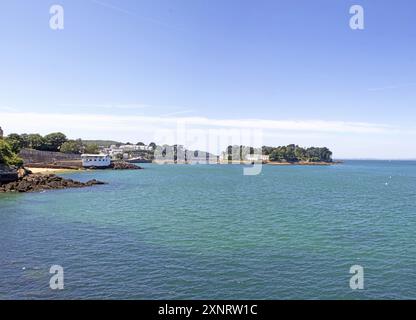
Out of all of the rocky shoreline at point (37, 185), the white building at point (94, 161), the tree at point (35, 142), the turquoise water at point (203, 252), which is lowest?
the turquoise water at point (203, 252)

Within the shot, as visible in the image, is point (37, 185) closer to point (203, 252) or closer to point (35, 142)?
point (203, 252)

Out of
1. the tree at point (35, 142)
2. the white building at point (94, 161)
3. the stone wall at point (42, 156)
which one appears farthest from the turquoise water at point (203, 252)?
the tree at point (35, 142)

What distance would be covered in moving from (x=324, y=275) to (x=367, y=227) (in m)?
21.2

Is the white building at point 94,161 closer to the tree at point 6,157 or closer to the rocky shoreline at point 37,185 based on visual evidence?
the tree at point 6,157

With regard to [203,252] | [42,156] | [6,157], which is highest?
[42,156]

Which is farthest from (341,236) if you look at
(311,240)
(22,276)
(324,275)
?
(22,276)

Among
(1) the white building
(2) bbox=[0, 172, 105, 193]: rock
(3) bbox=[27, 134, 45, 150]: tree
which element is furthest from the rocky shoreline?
(3) bbox=[27, 134, 45, 150]: tree

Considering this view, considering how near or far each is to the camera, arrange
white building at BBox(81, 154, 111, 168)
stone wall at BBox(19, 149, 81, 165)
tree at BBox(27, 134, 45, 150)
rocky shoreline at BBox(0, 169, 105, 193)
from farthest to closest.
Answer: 1. tree at BBox(27, 134, 45, 150)
2. white building at BBox(81, 154, 111, 168)
3. stone wall at BBox(19, 149, 81, 165)
4. rocky shoreline at BBox(0, 169, 105, 193)

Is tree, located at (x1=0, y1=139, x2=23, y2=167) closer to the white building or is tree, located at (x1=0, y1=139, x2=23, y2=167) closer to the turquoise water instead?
the turquoise water

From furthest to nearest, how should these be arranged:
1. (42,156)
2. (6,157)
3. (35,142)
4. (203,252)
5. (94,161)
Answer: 1. (35,142)
2. (94,161)
3. (42,156)
4. (6,157)
5. (203,252)

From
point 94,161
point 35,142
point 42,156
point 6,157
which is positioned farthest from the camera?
point 35,142

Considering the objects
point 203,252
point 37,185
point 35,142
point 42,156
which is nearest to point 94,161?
point 42,156

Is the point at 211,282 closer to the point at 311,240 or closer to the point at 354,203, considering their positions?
the point at 311,240

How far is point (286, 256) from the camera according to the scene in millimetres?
29359
